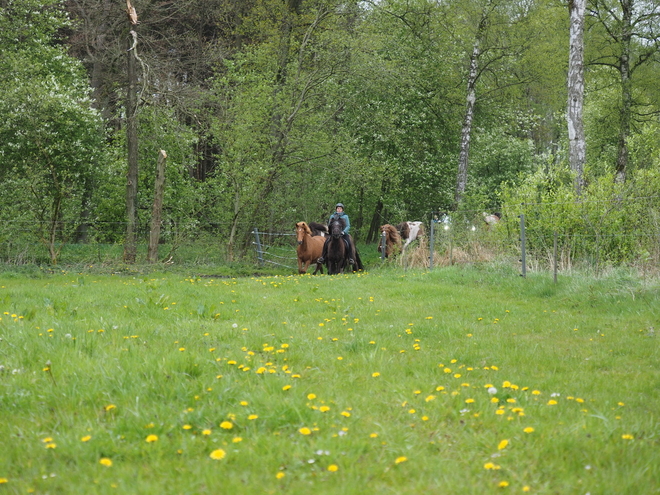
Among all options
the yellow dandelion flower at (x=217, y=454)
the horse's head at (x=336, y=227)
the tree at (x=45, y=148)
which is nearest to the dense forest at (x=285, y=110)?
the tree at (x=45, y=148)

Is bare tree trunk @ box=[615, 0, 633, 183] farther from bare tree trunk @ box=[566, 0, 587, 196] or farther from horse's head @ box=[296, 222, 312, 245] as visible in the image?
horse's head @ box=[296, 222, 312, 245]

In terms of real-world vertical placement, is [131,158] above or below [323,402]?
above

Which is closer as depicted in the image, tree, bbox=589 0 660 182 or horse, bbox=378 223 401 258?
horse, bbox=378 223 401 258

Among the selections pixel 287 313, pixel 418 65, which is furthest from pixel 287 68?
pixel 287 313

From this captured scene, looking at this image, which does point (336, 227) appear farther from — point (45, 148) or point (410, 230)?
point (45, 148)

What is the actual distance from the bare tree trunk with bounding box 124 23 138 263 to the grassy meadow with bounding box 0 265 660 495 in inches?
428

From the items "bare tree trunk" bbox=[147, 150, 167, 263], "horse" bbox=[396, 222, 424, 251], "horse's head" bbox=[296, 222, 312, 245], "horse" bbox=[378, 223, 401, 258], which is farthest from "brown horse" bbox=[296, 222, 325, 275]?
"bare tree trunk" bbox=[147, 150, 167, 263]

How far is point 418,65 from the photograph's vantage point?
93.8ft

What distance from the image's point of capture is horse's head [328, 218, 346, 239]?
18.5 m

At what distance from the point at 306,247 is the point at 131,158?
6775 mm

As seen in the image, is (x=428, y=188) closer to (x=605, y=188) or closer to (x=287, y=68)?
(x=287, y=68)

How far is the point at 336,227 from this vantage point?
60.7ft

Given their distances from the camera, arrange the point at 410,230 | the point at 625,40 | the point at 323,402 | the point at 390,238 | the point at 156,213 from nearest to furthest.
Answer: the point at 323,402 → the point at 156,213 → the point at 390,238 → the point at 410,230 → the point at 625,40

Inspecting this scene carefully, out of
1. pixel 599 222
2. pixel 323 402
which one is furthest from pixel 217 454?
pixel 599 222
